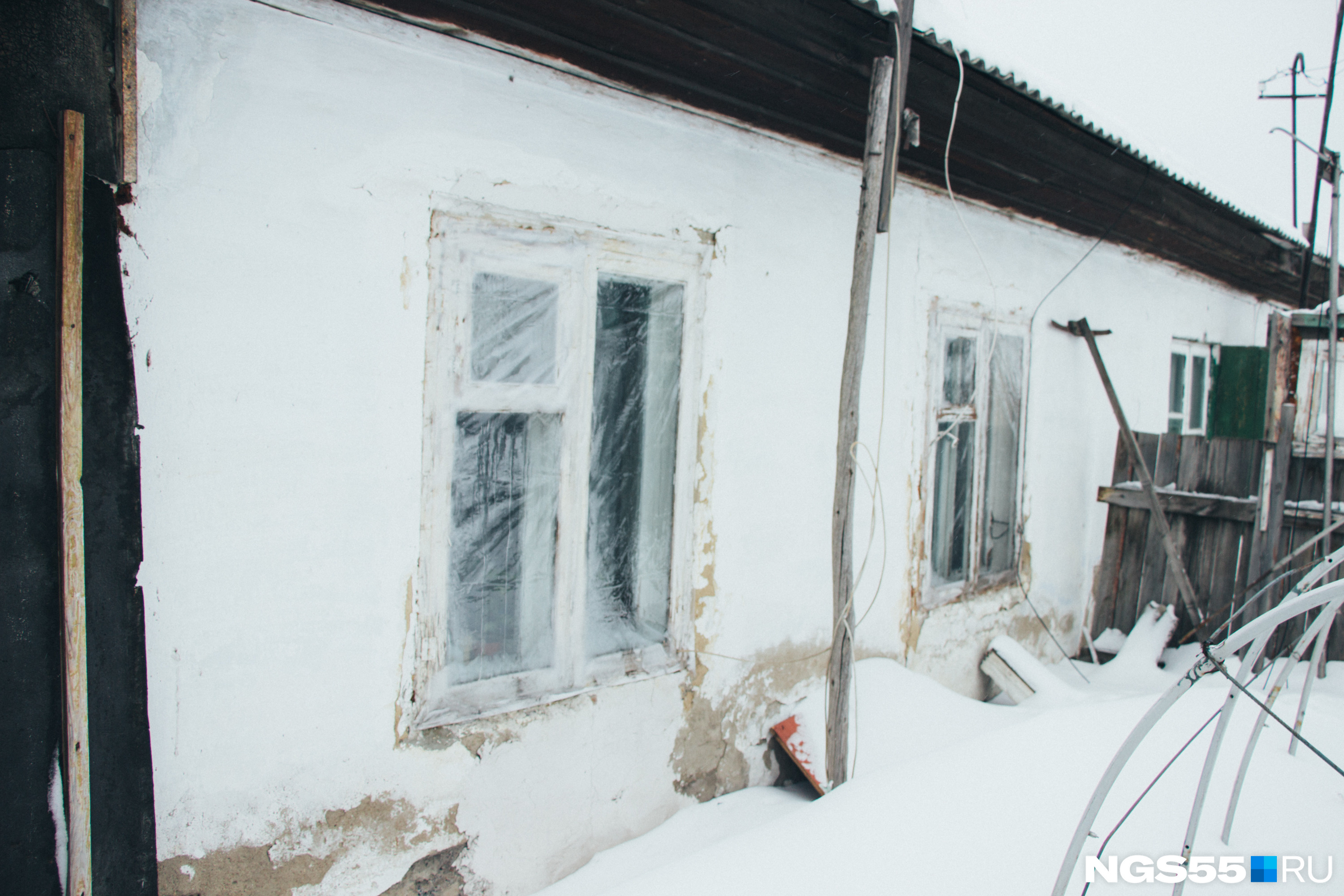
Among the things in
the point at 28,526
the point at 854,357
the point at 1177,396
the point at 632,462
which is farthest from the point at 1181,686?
the point at 1177,396

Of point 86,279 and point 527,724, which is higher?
point 86,279

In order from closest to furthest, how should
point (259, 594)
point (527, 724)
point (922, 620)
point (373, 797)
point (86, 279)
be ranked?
point (86, 279)
point (259, 594)
point (373, 797)
point (527, 724)
point (922, 620)

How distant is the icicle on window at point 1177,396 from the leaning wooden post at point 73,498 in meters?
6.93

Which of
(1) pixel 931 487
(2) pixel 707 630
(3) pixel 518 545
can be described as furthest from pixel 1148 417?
(3) pixel 518 545

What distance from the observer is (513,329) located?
7.73ft

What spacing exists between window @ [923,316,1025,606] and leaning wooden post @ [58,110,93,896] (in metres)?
3.54

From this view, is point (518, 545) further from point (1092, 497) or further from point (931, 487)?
point (1092, 497)

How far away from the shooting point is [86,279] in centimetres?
162

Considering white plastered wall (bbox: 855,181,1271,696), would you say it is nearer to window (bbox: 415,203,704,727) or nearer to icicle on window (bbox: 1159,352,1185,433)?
icicle on window (bbox: 1159,352,1185,433)

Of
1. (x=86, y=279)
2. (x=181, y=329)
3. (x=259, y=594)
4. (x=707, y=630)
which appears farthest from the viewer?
(x=707, y=630)

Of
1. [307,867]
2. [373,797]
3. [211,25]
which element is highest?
[211,25]

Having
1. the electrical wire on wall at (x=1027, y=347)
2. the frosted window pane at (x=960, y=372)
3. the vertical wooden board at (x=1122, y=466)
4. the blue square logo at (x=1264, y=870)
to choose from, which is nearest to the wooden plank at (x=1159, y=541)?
the vertical wooden board at (x=1122, y=466)

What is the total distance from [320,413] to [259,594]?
0.52 m

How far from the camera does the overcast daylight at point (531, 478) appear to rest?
5.35 ft
